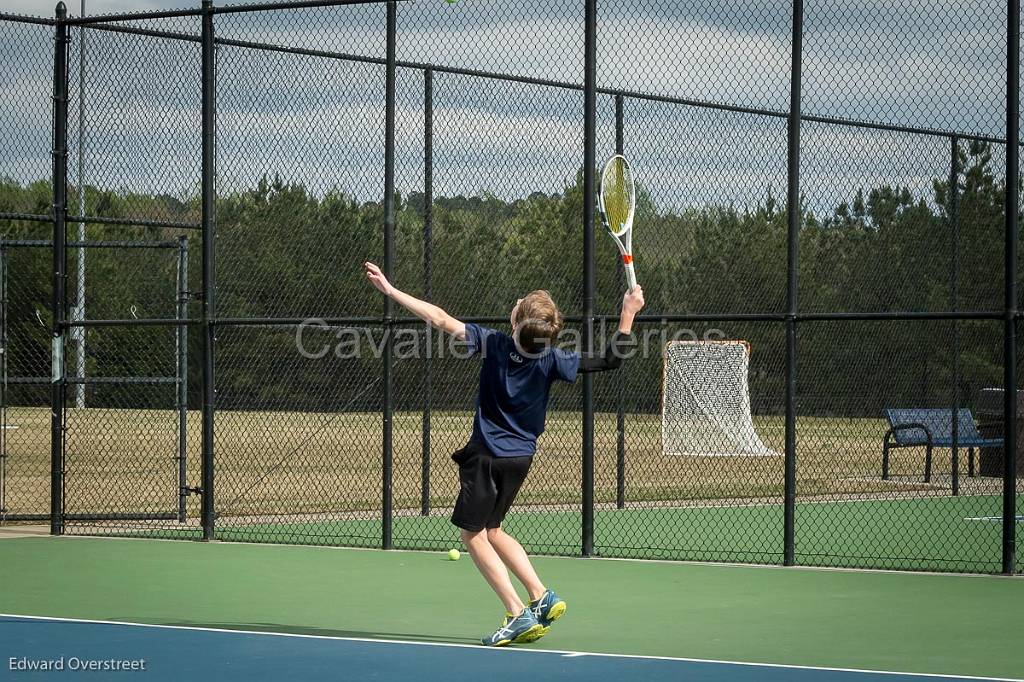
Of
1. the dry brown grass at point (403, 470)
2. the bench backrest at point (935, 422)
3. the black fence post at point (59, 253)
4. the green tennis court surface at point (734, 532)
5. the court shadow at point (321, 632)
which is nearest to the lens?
the court shadow at point (321, 632)

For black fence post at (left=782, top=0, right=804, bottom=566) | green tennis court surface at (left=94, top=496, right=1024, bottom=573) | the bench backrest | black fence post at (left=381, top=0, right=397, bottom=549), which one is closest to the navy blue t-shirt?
black fence post at (left=782, top=0, right=804, bottom=566)

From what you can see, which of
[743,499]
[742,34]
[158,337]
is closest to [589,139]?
[742,34]

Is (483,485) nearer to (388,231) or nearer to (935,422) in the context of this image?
(388,231)

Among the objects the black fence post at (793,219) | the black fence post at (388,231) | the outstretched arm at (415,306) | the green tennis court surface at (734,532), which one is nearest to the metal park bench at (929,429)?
the green tennis court surface at (734,532)

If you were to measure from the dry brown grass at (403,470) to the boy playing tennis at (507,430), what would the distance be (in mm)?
6459

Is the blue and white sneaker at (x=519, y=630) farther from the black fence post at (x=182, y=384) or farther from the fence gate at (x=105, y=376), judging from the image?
the black fence post at (x=182, y=384)

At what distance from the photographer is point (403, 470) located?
20.1m

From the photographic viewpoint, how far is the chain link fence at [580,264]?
11.6 m

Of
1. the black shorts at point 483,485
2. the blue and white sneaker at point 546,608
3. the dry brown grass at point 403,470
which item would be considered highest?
the black shorts at point 483,485

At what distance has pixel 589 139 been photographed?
11062 mm

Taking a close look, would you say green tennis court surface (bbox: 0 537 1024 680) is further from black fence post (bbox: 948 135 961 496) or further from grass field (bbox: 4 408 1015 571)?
black fence post (bbox: 948 135 961 496)

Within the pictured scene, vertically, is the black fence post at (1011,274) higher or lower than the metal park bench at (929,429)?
higher

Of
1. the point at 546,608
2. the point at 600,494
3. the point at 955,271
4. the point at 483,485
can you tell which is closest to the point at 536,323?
the point at 483,485

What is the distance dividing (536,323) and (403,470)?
41.6 ft
